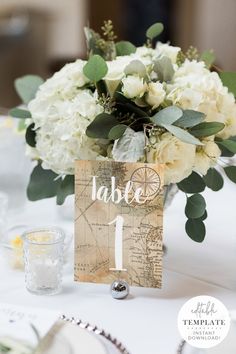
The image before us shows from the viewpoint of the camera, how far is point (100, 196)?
1003 millimetres

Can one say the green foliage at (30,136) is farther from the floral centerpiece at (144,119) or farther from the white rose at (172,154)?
the white rose at (172,154)

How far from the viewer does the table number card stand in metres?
0.97

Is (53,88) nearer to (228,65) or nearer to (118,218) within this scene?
(118,218)

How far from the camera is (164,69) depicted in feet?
3.51

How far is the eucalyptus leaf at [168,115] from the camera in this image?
958 mm

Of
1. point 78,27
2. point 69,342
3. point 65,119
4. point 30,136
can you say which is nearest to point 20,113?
point 30,136

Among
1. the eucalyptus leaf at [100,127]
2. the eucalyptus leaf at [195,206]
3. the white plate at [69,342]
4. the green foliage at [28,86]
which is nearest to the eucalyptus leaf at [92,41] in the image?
the green foliage at [28,86]

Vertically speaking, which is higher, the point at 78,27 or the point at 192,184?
the point at 192,184

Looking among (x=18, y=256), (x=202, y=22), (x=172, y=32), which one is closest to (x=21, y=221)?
(x=18, y=256)

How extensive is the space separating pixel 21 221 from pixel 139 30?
421 centimetres

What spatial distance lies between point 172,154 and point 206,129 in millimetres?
76

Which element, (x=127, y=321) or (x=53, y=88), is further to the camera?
(x=53, y=88)

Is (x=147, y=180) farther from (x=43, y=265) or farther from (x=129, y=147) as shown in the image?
(x=43, y=265)

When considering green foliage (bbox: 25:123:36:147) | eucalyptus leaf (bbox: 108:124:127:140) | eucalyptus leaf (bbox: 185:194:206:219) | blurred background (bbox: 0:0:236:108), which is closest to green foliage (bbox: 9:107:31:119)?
green foliage (bbox: 25:123:36:147)
